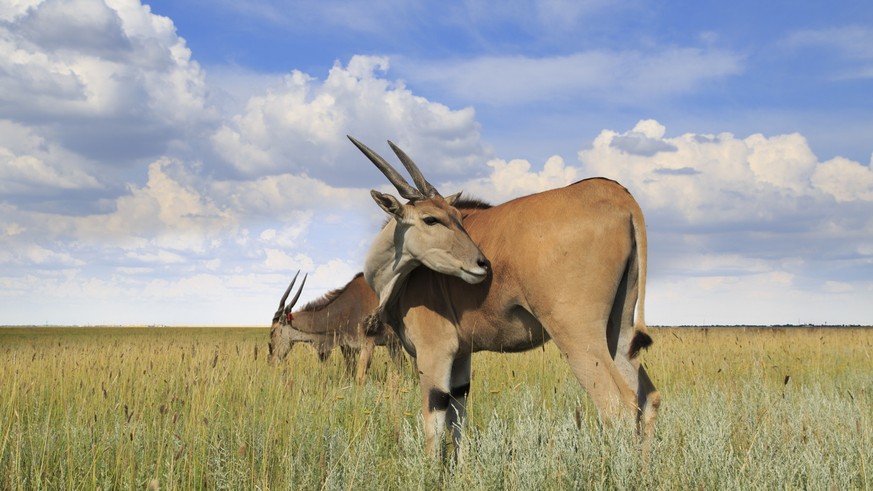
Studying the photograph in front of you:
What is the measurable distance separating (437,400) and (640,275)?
75.5 inches

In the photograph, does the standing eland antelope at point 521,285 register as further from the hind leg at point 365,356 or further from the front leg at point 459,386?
the hind leg at point 365,356

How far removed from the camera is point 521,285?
5.29 metres

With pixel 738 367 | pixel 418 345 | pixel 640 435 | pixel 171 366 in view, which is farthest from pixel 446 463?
pixel 738 367

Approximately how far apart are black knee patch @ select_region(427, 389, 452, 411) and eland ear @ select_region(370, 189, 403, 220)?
1564 mm

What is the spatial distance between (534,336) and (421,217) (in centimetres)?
139

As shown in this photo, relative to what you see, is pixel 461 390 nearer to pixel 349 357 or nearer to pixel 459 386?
pixel 459 386

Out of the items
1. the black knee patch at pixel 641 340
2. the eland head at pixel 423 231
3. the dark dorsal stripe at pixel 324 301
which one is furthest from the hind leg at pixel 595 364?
the dark dorsal stripe at pixel 324 301

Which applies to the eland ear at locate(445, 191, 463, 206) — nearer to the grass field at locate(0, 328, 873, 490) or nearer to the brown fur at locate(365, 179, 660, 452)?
the brown fur at locate(365, 179, 660, 452)

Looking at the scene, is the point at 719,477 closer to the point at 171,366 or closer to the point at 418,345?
the point at 418,345

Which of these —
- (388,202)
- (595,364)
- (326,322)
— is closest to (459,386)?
(595,364)

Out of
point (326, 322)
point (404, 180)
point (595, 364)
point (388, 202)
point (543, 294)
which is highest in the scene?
point (404, 180)

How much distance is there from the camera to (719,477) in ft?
15.1

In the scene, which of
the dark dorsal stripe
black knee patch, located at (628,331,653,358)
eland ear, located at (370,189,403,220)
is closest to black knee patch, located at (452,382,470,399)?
black knee patch, located at (628,331,653,358)

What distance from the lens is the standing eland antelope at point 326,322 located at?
12.3 m
